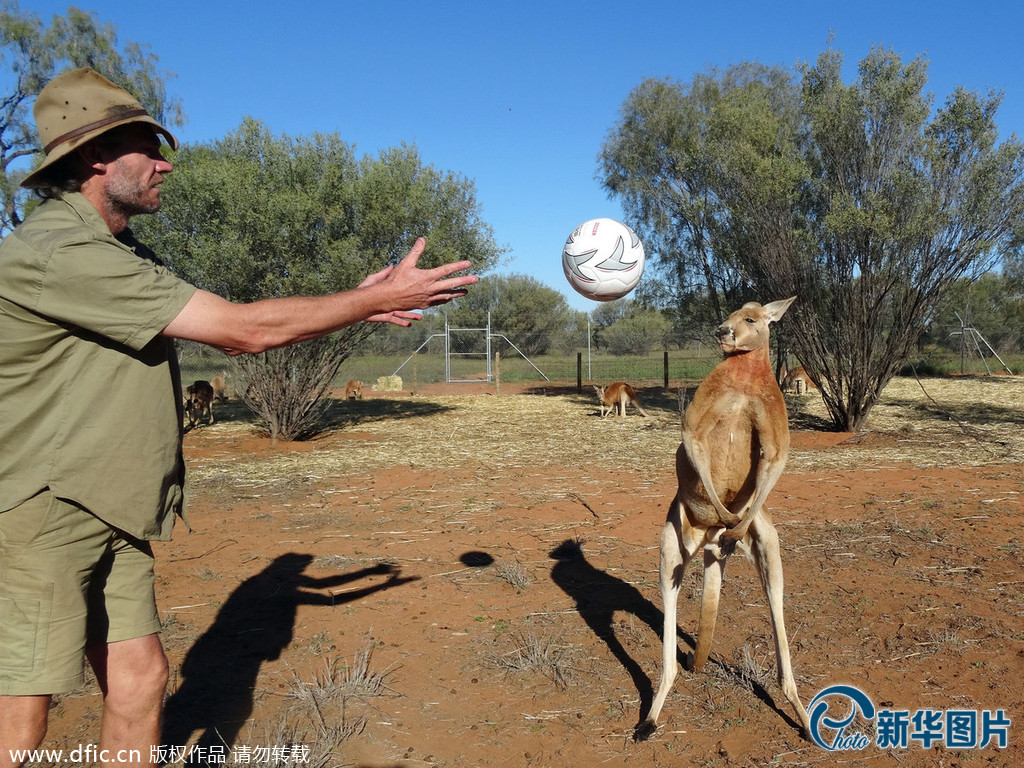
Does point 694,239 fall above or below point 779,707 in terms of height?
above

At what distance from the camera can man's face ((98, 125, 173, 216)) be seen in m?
2.33

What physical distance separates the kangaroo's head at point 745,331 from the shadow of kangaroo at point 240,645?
310 cm

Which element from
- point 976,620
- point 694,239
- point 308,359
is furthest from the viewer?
point 694,239

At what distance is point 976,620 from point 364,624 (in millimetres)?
3974

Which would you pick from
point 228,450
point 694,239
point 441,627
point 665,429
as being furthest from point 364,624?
point 694,239

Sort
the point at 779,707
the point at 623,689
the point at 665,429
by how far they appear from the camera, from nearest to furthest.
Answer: the point at 779,707
the point at 623,689
the point at 665,429

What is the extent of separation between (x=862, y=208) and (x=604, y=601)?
9.92 m

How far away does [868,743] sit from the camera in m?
3.36

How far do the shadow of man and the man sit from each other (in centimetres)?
258

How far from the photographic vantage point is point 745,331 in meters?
3.54

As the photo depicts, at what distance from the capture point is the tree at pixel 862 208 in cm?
1171

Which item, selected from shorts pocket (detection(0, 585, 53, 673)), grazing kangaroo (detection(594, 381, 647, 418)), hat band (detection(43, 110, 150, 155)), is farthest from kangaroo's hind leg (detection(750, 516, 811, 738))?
grazing kangaroo (detection(594, 381, 647, 418))

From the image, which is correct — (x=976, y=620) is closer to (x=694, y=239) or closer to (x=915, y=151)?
(x=915, y=151)

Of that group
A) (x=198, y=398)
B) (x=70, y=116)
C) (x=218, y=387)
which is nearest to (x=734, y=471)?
Answer: (x=70, y=116)
